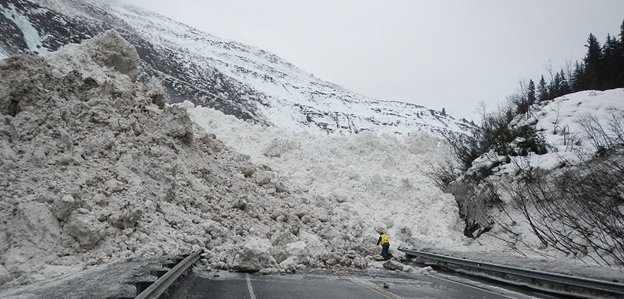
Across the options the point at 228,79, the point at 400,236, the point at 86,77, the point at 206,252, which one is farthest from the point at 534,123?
the point at 228,79

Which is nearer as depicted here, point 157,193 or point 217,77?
point 157,193

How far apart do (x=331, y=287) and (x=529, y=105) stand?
21.5 meters

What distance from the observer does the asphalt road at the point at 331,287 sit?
830 cm

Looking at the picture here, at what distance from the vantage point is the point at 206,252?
12.1 metres

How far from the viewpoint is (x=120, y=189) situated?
1167cm

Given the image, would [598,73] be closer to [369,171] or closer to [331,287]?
[369,171]

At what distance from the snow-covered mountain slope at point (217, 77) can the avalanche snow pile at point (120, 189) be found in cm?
2237

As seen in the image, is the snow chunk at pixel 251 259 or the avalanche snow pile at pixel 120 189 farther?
the snow chunk at pixel 251 259

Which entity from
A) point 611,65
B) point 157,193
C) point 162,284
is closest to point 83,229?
point 157,193

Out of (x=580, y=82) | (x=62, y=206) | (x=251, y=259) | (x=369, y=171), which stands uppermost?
(x=580, y=82)

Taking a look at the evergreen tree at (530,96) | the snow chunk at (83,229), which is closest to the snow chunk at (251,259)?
the snow chunk at (83,229)

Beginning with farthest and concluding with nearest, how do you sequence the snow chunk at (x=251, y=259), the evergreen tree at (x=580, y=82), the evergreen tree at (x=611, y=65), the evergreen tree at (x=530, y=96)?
the evergreen tree at (x=580, y=82)
the evergreen tree at (x=611, y=65)
the evergreen tree at (x=530, y=96)
the snow chunk at (x=251, y=259)

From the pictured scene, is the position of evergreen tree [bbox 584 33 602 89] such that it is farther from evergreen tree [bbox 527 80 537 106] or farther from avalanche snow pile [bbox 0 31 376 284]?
avalanche snow pile [bbox 0 31 376 284]

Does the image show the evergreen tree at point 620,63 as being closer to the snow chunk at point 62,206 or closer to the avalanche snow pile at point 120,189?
the avalanche snow pile at point 120,189
